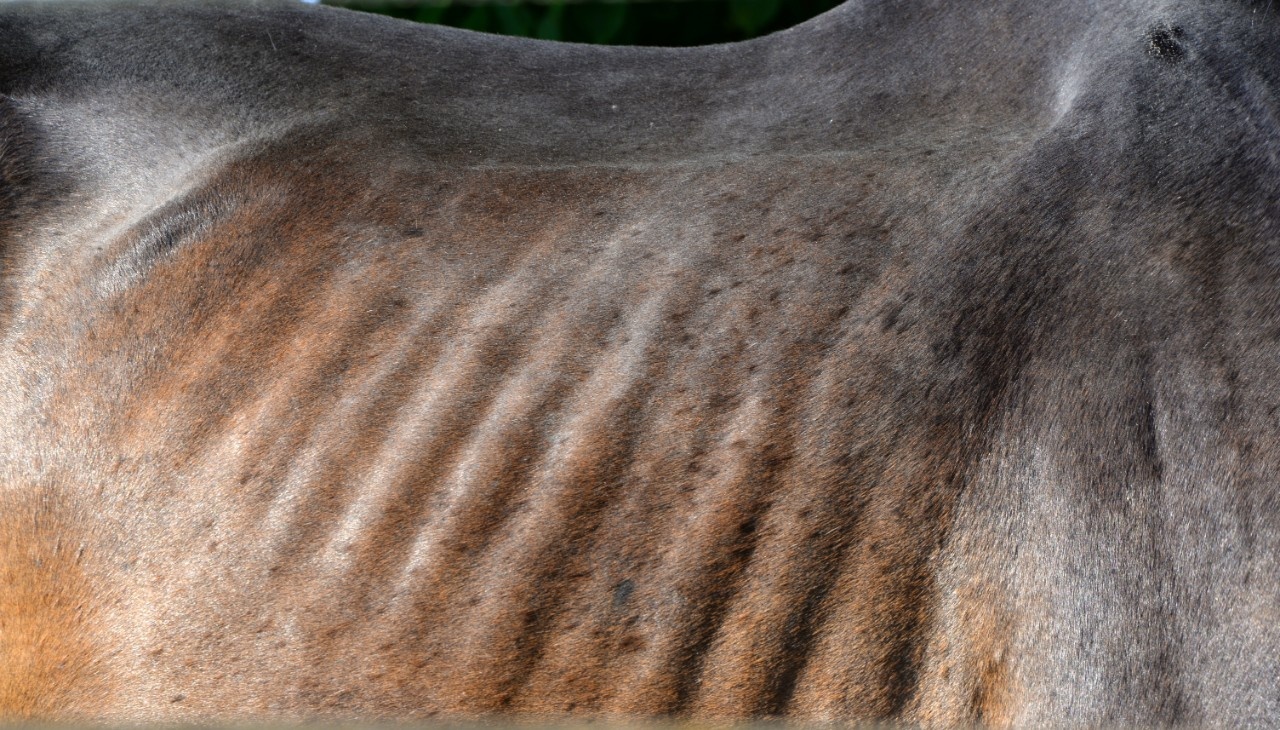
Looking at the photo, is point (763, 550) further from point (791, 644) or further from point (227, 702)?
point (227, 702)

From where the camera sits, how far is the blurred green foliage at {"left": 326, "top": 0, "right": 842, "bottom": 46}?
3.03 metres

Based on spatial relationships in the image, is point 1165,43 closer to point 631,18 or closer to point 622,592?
point 622,592

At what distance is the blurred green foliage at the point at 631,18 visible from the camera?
3.03 metres

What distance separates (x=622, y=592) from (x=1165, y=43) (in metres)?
0.86

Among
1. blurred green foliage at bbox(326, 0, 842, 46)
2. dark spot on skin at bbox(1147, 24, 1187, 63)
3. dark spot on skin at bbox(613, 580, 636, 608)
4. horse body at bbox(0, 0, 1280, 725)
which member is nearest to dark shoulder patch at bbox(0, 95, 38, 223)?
horse body at bbox(0, 0, 1280, 725)

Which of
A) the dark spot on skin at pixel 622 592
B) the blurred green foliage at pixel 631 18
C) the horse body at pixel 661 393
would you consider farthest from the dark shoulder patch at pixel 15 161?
the blurred green foliage at pixel 631 18

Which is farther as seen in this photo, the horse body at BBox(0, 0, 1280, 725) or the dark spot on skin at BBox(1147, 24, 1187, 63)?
the dark spot on skin at BBox(1147, 24, 1187, 63)

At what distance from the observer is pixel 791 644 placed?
110 centimetres

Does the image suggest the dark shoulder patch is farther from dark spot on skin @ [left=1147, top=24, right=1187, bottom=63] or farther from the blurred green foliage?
the blurred green foliage

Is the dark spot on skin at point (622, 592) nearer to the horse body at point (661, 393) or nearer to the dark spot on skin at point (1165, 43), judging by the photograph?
the horse body at point (661, 393)

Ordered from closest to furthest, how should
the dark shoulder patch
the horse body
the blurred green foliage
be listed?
the horse body < the dark shoulder patch < the blurred green foliage

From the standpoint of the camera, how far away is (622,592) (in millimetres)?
1109

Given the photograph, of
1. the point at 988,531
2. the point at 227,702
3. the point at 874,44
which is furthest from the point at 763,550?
the point at 874,44

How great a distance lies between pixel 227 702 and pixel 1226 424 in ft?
3.24
